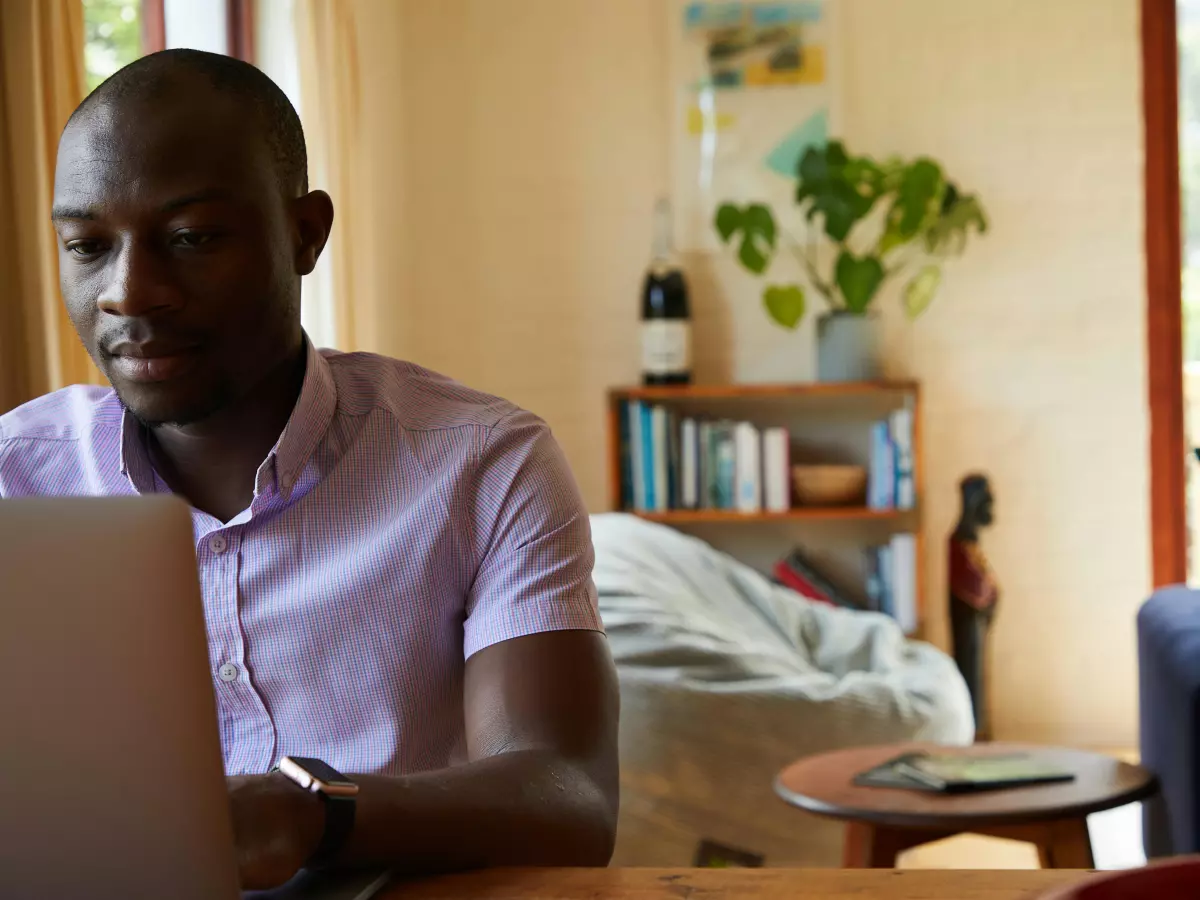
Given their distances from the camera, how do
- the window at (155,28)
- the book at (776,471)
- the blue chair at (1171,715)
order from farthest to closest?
1. the book at (776,471)
2. the window at (155,28)
3. the blue chair at (1171,715)

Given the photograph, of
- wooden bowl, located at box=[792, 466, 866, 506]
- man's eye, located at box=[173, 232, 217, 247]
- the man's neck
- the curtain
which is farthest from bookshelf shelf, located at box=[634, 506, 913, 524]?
man's eye, located at box=[173, 232, 217, 247]

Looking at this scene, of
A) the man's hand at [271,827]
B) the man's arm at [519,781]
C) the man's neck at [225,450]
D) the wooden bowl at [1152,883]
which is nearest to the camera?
the wooden bowl at [1152,883]

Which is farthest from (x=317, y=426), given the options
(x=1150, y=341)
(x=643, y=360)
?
(x=1150, y=341)

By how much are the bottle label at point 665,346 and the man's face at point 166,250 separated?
2.81 metres

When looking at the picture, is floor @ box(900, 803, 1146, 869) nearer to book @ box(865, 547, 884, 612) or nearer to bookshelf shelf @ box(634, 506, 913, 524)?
book @ box(865, 547, 884, 612)

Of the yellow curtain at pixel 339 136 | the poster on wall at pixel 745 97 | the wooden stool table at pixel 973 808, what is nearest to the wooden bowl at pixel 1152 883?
the wooden stool table at pixel 973 808

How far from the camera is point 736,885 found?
2.54 feet

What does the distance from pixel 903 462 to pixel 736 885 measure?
3.19 meters

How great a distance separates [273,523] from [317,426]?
0.09 m

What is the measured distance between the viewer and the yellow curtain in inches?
128

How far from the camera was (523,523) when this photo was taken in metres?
1.16

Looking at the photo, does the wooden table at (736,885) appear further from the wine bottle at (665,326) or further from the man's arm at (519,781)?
the wine bottle at (665,326)

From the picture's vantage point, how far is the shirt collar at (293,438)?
1.16 metres

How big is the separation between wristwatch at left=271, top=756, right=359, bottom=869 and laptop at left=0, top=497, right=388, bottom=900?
0.61ft
